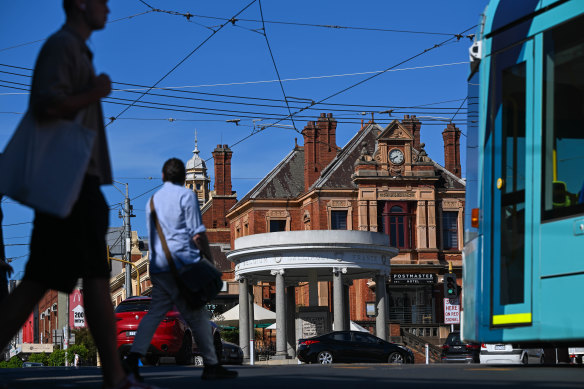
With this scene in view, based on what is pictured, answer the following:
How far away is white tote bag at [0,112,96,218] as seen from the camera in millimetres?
5320

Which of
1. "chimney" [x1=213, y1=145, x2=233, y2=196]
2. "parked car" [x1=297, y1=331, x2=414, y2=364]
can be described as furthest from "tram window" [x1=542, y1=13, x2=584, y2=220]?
"chimney" [x1=213, y1=145, x2=233, y2=196]

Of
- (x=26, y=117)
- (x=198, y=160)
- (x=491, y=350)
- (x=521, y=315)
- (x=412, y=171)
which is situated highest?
(x=198, y=160)

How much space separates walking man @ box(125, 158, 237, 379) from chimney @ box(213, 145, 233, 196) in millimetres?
62425

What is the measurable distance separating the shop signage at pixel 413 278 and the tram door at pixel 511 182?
46555 mm

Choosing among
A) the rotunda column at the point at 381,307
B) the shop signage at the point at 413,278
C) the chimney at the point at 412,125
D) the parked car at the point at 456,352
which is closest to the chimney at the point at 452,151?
the chimney at the point at 412,125

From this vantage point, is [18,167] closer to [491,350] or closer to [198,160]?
[491,350]

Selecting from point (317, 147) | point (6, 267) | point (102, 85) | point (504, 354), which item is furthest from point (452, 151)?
point (102, 85)

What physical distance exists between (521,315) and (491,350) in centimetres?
1433

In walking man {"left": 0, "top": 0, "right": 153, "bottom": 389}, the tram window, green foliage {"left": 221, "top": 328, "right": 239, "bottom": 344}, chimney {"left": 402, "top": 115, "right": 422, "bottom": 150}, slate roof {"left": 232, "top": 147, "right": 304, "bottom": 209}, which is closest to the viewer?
walking man {"left": 0, "top": 0, "right": 153, "bottom": 389}

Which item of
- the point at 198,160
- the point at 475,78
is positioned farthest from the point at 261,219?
the point at 198,160

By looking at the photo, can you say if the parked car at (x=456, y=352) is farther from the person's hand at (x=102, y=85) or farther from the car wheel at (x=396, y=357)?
the person's hand at (x=102, y=85)

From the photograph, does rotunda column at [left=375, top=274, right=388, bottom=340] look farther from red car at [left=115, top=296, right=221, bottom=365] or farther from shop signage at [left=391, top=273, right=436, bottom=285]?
red car at [left=115, top=296, right=221, bottom=365]

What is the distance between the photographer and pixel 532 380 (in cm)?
915

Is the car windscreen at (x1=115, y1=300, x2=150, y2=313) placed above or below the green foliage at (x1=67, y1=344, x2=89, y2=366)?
above
